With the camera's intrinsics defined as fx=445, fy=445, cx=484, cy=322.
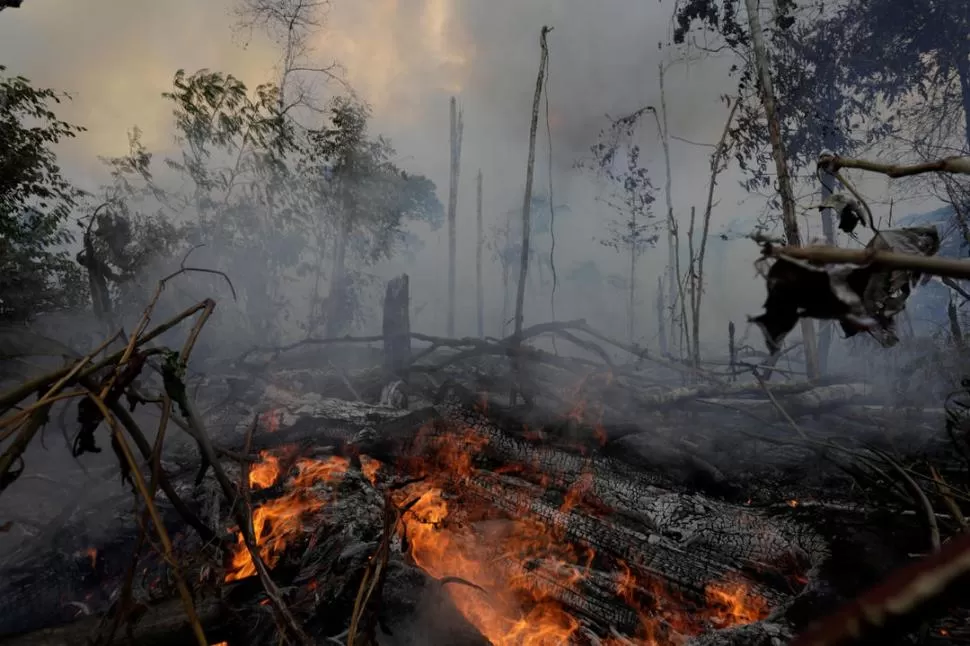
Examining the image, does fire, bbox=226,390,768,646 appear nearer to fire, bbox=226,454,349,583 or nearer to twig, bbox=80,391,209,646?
fire, bbox=226,454,349,583

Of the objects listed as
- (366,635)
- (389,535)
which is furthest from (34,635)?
(389,535)

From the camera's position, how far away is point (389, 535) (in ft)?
5.49

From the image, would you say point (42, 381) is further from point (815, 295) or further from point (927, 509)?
point (927, 509)

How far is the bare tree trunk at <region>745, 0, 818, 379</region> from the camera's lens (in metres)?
7.52

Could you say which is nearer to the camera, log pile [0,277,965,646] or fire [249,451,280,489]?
log pile [0,277,965,646]

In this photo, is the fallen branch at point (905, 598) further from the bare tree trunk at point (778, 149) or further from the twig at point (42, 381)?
the bare tree trunk at point (778, 149)

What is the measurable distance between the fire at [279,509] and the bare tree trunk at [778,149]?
7.75 m

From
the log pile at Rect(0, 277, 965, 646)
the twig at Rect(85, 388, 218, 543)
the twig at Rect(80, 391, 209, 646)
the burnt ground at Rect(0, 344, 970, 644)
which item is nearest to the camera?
the twig at Rect(80, 391, 209, 646)

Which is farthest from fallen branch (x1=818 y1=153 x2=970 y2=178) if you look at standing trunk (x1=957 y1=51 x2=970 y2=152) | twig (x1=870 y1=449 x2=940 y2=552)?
standing trunk (x1=957 y1=51 x2=970 y2=152)

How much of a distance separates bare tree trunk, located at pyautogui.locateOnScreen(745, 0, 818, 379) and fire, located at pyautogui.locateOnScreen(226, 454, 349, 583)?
25.4 feet

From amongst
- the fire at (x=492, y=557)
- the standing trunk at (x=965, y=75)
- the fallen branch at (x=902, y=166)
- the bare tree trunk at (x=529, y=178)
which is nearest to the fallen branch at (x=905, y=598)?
the fallen branch at (x=902, y=166)

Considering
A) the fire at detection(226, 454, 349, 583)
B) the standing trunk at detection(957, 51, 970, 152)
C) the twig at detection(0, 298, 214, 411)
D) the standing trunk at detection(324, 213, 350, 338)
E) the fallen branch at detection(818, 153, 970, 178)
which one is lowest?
the fire at detection(226, 454, 349, 583)

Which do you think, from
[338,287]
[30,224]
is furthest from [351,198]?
[30,224]

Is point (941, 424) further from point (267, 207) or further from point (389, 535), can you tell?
point (267, 207)
